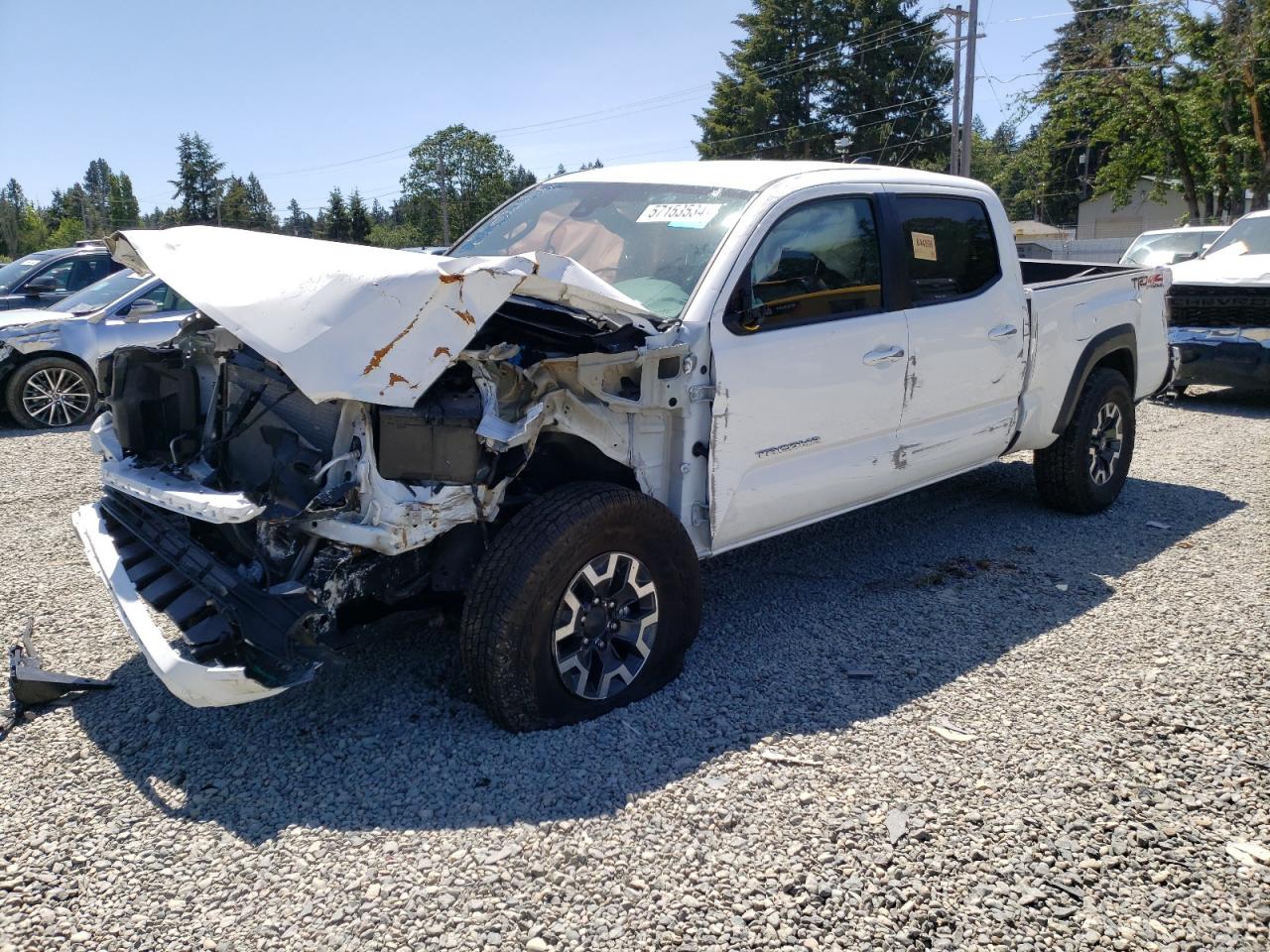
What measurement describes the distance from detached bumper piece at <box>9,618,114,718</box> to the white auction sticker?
2963 millimetres

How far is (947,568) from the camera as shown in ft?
17.5

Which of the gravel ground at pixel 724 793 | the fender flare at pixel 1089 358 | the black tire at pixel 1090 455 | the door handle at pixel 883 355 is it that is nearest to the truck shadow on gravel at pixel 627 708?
the gravel ground at pixel 724 793

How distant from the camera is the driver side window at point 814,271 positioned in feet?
13.1

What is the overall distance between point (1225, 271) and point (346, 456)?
1021cm

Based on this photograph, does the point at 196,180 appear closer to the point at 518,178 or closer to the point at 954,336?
the point at 518,178

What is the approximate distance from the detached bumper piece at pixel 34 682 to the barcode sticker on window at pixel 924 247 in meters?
4.03

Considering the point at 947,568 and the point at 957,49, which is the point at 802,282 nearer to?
the point at 947,568

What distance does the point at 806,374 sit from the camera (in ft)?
13.5

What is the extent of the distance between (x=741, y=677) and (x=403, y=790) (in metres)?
1.45

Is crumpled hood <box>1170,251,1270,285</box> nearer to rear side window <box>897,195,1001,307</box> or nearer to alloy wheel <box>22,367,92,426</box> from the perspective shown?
rear side window <box>897,195,1001,307</box>

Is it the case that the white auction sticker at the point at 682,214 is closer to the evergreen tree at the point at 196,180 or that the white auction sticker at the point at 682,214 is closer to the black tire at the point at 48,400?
the black tire at the point at 48,400

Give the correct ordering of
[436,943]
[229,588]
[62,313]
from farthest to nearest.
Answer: [62,313] < [229,588] < [436,943]

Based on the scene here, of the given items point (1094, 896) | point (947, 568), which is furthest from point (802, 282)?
point (1094, 896)

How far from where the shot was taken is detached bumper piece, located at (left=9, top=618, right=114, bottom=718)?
3.65 m
